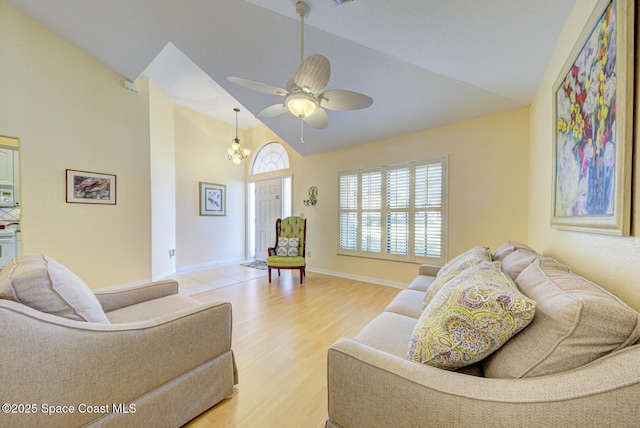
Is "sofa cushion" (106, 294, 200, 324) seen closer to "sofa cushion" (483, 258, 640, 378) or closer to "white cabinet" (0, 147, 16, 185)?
"sofa cushion" (483, 258, 640, 378)

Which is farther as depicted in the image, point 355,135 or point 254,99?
point 355,135

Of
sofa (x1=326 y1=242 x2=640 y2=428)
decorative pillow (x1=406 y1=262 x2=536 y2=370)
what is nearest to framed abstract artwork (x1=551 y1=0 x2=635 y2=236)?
sofa (x1=326 y1=242 x2=640 y2=428)

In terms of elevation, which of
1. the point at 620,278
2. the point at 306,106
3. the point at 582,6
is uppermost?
the point at 582,6

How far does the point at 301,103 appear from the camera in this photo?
197cm

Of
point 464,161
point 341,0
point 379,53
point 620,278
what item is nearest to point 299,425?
point 620,278

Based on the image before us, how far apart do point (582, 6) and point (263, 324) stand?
331 centimetres

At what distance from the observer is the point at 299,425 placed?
1281mm

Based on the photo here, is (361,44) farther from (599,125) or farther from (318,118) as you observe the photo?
(599,125)

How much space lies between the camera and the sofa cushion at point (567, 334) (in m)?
0.66

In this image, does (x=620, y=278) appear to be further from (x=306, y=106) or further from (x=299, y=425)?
(x=306, y=106)

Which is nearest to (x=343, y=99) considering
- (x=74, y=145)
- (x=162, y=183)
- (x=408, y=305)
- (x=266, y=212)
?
(x=408, y=305)

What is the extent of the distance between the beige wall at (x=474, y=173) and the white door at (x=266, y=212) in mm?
2102

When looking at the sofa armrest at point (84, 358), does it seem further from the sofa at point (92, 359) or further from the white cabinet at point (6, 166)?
the white cabinet at point (6, 166)

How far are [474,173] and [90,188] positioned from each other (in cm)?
509
